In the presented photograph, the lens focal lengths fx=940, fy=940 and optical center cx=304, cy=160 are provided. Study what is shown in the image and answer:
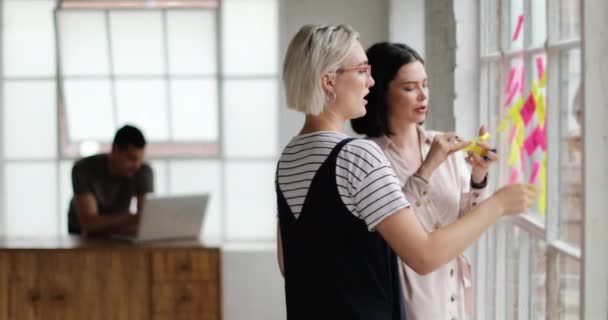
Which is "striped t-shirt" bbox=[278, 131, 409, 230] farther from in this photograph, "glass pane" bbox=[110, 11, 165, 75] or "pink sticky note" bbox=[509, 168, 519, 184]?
"glass pane" bbox=[110, 11, 165, 75]

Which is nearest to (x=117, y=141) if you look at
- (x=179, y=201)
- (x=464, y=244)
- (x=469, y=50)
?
(x=179, y=201)

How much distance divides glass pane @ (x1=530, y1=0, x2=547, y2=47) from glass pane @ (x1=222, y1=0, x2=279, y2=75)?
412 centimetres

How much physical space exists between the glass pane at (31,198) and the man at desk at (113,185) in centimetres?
148

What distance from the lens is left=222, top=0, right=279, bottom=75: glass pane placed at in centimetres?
680

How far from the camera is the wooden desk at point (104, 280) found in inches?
196

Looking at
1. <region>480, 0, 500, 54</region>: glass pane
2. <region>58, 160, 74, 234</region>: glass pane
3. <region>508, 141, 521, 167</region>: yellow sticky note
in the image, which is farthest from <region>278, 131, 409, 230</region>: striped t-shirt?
<region>58, 160, 74, 234</region>: glass pane

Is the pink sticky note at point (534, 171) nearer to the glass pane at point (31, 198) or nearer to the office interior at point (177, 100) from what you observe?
the office interior at point (177, 100)

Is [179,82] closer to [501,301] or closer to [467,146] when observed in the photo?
[501,301]

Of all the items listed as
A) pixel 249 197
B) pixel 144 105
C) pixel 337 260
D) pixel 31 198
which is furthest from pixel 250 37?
pixel 337 260

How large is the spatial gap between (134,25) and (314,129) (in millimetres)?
4916

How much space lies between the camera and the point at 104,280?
499 centimetres

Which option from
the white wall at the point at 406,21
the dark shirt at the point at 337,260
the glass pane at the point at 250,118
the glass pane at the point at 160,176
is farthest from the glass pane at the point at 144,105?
the dark shirt at the point at 337,260

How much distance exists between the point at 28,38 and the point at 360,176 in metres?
5.47
